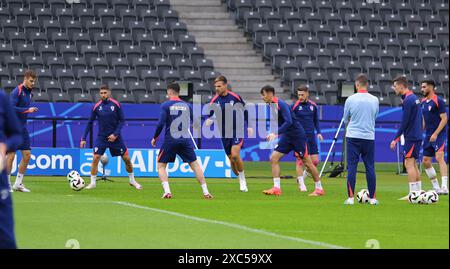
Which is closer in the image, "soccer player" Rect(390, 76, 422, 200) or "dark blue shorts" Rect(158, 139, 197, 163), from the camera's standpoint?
"soccer player" Rect(390, 76, 422, 200)

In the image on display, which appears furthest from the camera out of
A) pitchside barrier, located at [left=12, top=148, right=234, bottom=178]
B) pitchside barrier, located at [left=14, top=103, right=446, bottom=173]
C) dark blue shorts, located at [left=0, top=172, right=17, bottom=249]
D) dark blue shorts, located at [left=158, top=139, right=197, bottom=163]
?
pitchside barrier, located at [left=14, top=103, right=446, bottom=173]

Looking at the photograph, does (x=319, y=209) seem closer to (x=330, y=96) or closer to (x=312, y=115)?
(x=312, y=115)

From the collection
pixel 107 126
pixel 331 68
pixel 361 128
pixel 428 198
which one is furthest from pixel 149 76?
pixel 361 128

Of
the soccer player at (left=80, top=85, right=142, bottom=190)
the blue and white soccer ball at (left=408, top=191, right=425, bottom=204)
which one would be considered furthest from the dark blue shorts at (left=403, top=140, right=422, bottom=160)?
the soccer player at (left=80, top=85, right=142, bottom=190)

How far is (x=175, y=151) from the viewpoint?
19.6 meters

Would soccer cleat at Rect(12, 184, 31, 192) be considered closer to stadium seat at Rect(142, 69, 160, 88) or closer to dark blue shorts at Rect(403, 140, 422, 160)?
dark blue shorts at Rect(403, 140, 422, 160)

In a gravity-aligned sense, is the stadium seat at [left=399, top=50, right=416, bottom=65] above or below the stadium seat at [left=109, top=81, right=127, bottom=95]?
above

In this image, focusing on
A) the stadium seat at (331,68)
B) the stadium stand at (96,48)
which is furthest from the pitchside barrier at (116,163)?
the stadium seat at (331,68)

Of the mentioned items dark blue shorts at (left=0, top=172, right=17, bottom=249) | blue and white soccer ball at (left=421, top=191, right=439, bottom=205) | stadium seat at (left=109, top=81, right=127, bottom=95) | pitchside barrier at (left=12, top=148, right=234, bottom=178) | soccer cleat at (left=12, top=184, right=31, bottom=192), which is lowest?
pitchside barrier at (left=12, top=148, right=234, bottom=178)

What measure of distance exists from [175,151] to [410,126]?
14.6ft

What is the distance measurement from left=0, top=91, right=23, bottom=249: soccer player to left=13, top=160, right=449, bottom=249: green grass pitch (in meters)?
3.68

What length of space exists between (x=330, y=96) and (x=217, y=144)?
245 inches

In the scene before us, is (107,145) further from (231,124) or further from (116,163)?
(116,163)

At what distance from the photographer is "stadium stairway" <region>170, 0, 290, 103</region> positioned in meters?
38.1
